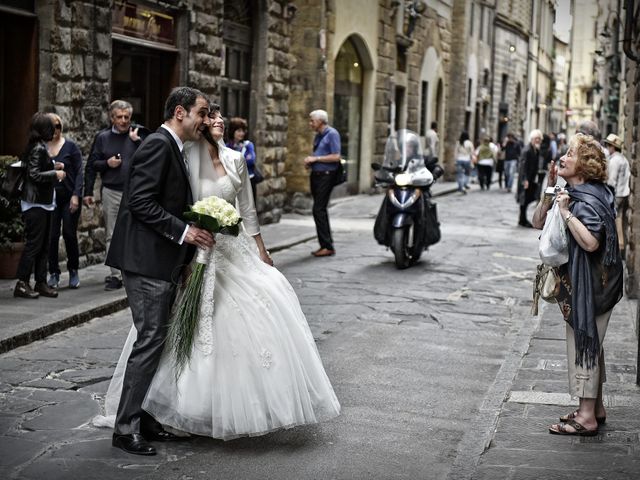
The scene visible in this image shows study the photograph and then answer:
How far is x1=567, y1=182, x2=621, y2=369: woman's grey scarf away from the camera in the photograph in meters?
5.67

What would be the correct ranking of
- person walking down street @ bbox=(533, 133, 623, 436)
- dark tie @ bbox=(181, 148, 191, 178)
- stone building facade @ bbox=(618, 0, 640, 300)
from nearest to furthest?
dark tie @ bbox=(181, 148, 191, 178) → person walking down street @ bbox=(533, 133, 623, 436) → stone building facade @ bbox=(618, 0, 640, 300)

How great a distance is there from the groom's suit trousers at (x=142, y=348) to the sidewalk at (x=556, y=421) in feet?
5.30

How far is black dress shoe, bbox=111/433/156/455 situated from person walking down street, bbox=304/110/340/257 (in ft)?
28.4

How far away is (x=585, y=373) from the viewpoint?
5773mm

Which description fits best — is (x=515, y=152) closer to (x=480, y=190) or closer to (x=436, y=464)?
(x=480, y=190)

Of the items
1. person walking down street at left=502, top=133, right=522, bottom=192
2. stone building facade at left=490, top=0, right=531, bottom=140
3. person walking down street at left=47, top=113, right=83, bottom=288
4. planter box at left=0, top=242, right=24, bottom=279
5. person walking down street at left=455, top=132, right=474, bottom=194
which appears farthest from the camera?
stone building facade at left=490, top=0, right=531, bottom=140

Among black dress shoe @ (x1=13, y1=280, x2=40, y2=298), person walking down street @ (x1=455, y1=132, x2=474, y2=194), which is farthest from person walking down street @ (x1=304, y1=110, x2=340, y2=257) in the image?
person walking down street @ (x1=455, y1=132, x2=474, y2=194)

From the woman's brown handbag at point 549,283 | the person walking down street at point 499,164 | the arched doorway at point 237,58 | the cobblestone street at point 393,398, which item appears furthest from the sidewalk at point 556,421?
the person walking down street at point 499,164

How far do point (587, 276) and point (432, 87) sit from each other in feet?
89.0

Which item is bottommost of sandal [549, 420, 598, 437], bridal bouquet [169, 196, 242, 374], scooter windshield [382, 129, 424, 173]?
sandal [549, 420, 598, 437]

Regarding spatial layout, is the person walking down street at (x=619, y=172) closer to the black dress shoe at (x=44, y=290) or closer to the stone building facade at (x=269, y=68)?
the stone building facade at (x=269, y=68)

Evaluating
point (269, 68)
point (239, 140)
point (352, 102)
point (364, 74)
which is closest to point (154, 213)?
point (239, 140)

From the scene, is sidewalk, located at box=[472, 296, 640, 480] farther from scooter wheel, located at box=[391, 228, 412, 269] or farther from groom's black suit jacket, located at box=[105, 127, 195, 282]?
scooter wheel, located at box=[391, 228, 412, 269]

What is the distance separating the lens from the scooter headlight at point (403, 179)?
13281 mm
